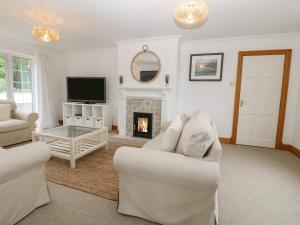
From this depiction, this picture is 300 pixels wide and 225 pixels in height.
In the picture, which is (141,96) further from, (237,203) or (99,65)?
(237,203)

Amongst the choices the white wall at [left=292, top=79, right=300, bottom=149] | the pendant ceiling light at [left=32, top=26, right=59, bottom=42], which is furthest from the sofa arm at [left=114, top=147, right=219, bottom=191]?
the white wall at [left=292, top=79, right=300, bottom=149]

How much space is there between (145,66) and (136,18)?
1.33 metres

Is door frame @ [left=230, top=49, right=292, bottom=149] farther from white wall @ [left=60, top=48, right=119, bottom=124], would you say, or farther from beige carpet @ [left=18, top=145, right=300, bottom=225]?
white wall @ [left=60, top=48, right=119, bottom=124]

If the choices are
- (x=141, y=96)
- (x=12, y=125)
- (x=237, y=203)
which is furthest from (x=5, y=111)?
(x=237, y=203)

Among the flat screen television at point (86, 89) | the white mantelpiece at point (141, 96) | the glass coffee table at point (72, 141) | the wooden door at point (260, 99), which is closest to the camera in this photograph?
the glass coffee table at point (72, 141)

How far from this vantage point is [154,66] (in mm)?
4004

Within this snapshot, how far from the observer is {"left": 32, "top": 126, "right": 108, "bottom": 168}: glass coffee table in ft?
8.25

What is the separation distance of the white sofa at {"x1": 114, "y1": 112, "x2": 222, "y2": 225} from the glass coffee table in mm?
1327

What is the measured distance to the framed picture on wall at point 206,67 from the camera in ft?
12.6

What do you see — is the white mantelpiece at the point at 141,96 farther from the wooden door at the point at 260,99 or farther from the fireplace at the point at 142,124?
→ the wooden door at the point at 260,99

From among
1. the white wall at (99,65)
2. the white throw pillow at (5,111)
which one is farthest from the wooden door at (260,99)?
the white throw pillow at (5,111)

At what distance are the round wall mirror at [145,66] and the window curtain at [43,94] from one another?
266 centimetres

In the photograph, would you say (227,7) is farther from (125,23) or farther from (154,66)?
(154,66)

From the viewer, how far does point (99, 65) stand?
5051 mm
